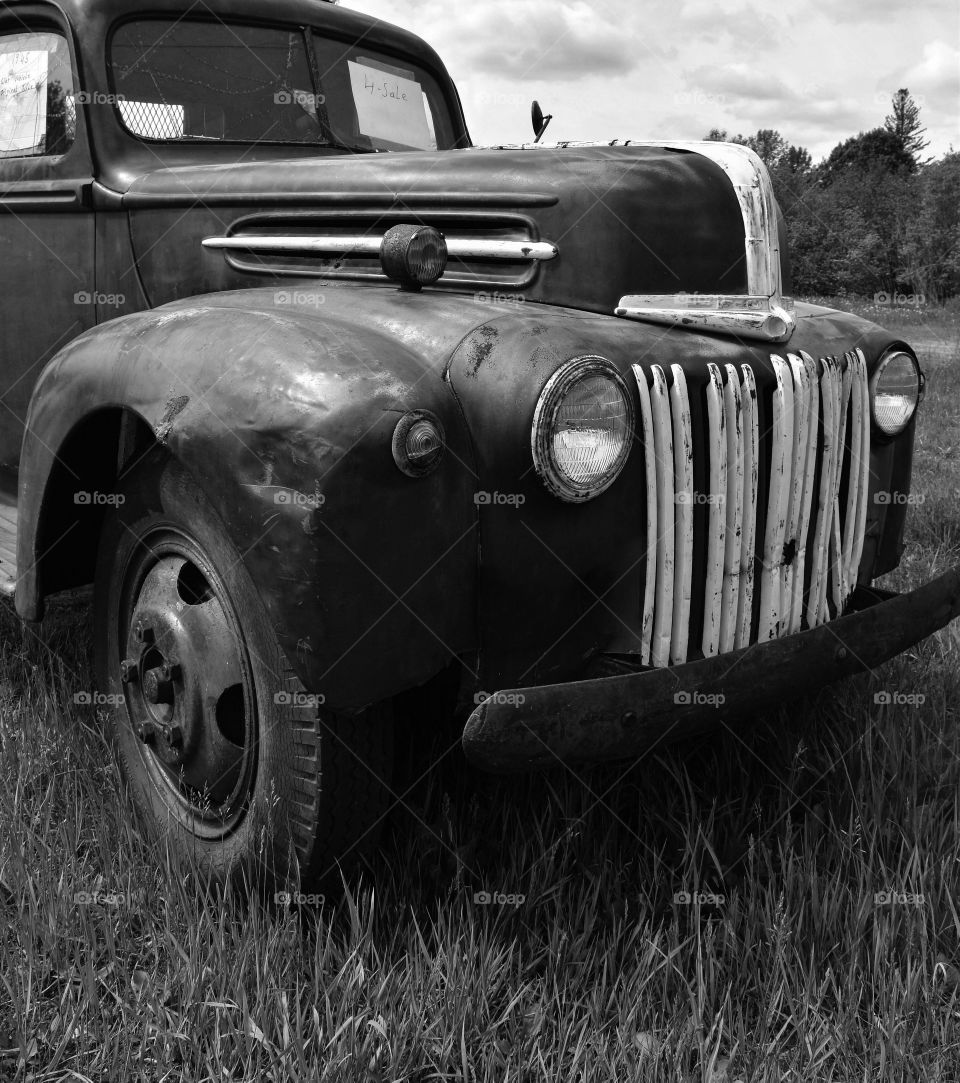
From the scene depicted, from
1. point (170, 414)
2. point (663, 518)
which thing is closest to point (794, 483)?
point (663, 518)

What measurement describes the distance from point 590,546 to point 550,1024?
79 centimetres

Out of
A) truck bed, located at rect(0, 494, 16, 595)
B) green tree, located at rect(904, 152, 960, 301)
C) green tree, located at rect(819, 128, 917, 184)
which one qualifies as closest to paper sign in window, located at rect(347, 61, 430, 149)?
truck bed, located at rect(0, 494, 16, 595)

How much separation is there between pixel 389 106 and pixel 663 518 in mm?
2292

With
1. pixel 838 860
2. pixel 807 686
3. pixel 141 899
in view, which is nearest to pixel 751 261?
pixel 807 686

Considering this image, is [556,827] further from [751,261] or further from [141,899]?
[751,261]

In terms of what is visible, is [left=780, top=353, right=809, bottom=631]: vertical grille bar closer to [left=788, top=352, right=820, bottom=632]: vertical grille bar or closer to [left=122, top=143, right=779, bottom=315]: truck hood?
[left=788, top=352, right=820, bottom=632]: vertical grille bar

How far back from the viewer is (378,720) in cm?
189

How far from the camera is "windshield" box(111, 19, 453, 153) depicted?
297 cm

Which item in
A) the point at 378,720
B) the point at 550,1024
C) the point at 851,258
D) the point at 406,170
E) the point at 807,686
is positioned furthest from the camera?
the point at 851,258

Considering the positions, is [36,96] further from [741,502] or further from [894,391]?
[894,391]

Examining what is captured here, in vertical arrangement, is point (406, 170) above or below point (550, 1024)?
above

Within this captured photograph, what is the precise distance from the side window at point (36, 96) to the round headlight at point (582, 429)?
1953 mm

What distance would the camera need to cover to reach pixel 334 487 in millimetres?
1637

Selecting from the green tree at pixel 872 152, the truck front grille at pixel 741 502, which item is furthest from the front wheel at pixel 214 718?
the green tree at pixel 872 152
